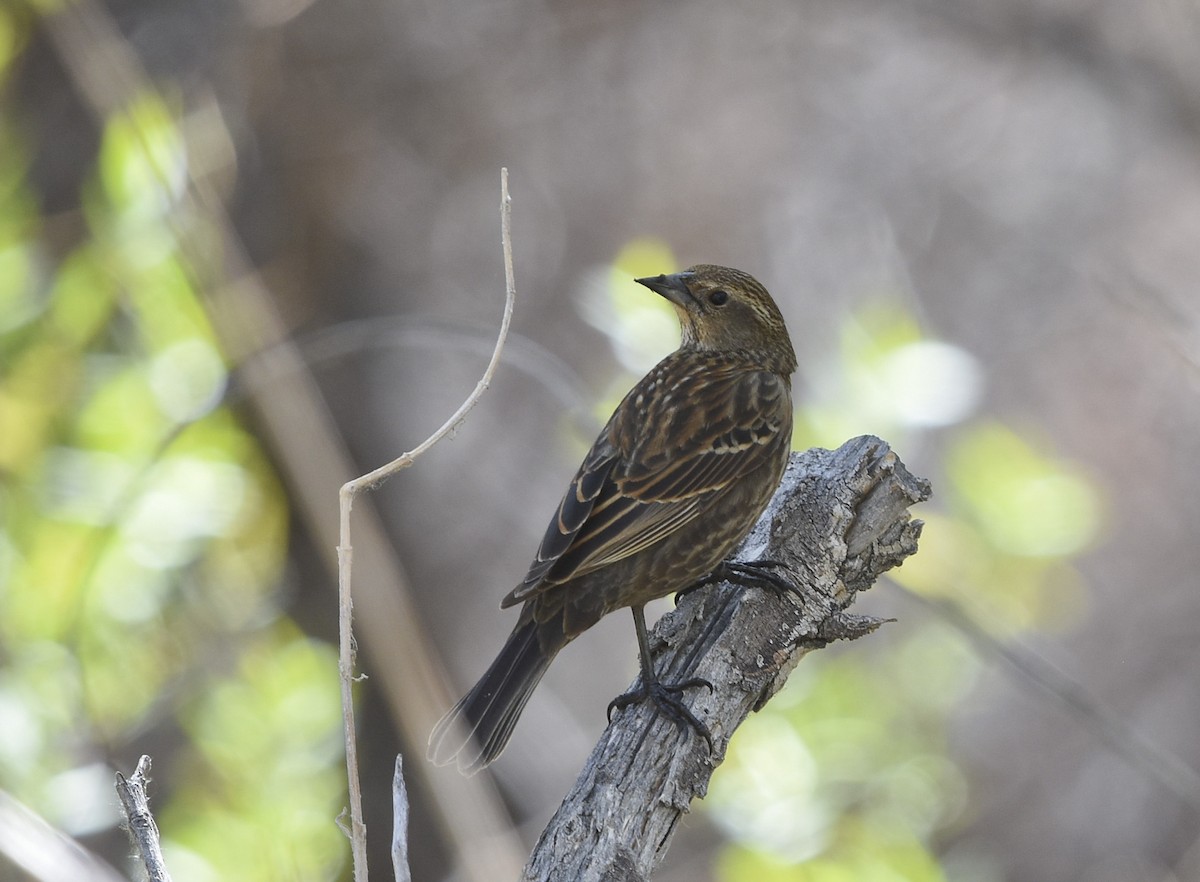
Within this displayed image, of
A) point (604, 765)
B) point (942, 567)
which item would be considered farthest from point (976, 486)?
point (604, 765)

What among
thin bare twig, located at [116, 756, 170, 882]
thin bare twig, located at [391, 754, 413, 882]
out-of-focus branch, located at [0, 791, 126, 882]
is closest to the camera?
thin bare twig, located at [391, 754, 413, 882]

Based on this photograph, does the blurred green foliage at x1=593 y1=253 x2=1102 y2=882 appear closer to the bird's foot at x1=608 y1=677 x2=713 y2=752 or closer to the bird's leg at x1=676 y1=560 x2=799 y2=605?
the bird's leg at x1=676 y1=560 x2=799 y2=605

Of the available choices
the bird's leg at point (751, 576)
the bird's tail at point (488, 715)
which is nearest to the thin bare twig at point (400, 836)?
the bird's tail at point (488, 715)

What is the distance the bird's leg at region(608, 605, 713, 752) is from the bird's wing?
0.38 meters

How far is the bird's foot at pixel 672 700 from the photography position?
11.7 ft

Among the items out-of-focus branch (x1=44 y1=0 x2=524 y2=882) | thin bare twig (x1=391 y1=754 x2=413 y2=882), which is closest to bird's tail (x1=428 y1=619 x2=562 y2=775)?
out-of-focus branch (x1=44 y1=0 x2=524 y2=882)

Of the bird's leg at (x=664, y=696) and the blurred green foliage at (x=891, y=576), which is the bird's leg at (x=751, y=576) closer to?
the bird's leg at (x=664, y=696)

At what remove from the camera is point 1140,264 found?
29.6ft

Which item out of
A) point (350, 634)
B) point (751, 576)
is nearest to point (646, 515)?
point (751, 576)

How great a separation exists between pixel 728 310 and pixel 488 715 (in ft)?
6.34

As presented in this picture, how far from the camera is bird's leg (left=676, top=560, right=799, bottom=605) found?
3.99 meters

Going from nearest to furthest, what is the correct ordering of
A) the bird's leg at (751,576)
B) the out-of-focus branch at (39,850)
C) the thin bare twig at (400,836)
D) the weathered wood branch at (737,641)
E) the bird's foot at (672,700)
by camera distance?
the thin bare twig at (400,836) < the weathered wood branch at (737,641) < the bird's foot at (672,700) < the bird's leg at (751,576) < the out-of-focus branch at (39,850)

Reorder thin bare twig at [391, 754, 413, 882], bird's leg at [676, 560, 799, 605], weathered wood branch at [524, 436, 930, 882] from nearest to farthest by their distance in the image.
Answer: thin bare twig at [391, 754, 413, 882] < weathered wood branch at [524, 436, 930, 882] < bird's leg at [676, 560, 799, 605]

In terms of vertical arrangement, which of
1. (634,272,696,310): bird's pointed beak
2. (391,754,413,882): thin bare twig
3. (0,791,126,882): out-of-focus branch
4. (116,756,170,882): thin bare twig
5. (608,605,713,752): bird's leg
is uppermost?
(634,272,696,310): bird's pointed beak
